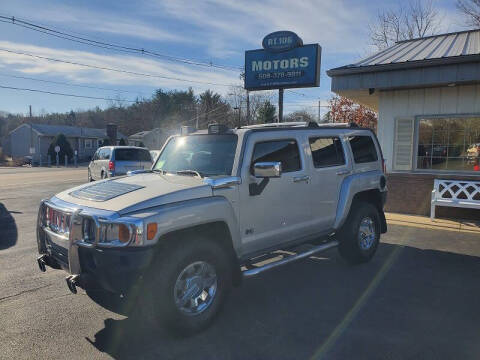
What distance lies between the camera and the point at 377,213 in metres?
6.05

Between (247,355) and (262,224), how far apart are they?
1.44m

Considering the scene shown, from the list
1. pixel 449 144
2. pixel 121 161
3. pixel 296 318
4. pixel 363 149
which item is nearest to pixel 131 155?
pixel 121 161

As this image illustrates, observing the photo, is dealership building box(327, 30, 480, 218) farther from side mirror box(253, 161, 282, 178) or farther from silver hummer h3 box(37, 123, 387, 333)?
side mirror box(253, 161, 282, 178)

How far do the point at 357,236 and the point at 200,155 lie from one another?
8.70 feet

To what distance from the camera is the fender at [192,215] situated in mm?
3265

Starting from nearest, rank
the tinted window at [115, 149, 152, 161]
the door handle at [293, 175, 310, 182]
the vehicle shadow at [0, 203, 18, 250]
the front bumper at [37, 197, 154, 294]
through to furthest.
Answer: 1. the front bumper at [37, 197, 154, 294]
2. the door handle at [293, 175, 310, 182]
3. the vehicle shadow at [0, 203, 18, 250]
4. the tinted window at [115, 149, 152, 161]

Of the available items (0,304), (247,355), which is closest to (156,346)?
(247,355)

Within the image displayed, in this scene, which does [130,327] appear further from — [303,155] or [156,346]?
[303,155]

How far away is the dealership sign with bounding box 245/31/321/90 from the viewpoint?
11164mm

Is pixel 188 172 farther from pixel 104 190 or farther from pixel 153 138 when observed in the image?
pixel 153 138

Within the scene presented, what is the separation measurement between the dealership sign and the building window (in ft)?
11.2

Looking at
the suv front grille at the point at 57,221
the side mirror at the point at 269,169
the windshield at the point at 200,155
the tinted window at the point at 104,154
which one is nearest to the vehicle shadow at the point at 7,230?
the suv front grille at the point at 57,221

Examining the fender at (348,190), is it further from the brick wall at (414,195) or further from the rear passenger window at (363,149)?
the brick wall at (414,195)

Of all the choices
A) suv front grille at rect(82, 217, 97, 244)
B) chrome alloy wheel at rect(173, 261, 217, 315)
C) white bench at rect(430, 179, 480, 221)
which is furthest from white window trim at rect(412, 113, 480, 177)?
suv front grille at rect(82, 217, 97, 244)
